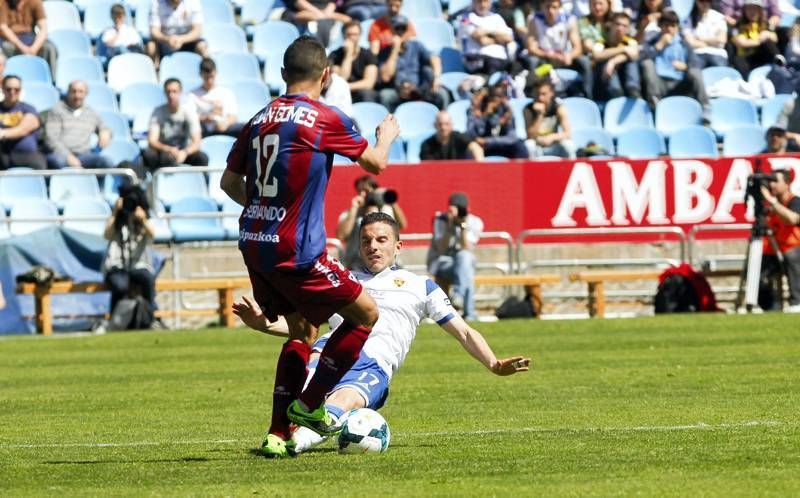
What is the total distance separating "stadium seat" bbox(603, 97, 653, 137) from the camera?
82.8ft

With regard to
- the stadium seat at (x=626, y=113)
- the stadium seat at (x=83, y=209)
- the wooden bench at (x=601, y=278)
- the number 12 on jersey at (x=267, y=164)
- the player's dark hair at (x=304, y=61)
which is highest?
the player's dark hair at (x=304, y=61)

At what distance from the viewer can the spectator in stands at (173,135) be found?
2281cm

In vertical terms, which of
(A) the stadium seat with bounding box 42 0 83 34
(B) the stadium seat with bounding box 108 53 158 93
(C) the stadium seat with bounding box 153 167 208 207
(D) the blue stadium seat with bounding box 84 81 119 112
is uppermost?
(A) the stadium seat with bounding box 42 0 83 34

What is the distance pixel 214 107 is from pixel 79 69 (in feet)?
8.52

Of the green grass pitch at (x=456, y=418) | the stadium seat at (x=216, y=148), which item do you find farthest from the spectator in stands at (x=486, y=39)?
the green grass pitch at (x=456, y=418)

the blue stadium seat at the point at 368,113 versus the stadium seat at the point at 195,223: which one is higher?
the blue stadium seat at the point at 368,113

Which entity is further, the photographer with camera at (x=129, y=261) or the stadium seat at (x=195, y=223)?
the stadium seat at (x=195, y=223)

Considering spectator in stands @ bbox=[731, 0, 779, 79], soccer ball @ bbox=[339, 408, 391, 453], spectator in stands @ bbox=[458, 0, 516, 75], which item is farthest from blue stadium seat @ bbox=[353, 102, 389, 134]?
soccer ball @ bbox=[339, 408, 391, 453]

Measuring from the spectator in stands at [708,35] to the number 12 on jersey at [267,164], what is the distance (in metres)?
19.4

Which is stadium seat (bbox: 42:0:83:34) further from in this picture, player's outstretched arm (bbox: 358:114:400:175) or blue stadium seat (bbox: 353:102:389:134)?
player's outstretched arm (bbox: 358:114:400:175)

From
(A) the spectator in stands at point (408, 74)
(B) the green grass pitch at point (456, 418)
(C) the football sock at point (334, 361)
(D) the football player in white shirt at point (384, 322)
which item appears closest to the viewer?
(B) the green grass pitch at point (456, 418)

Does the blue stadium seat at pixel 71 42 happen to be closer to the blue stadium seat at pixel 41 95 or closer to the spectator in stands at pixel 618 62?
the blue stadium seat at pixel 41 95

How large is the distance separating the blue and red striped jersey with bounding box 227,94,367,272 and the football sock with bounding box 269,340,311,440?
0.57 metres

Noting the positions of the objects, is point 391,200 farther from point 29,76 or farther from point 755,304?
point 29,76
